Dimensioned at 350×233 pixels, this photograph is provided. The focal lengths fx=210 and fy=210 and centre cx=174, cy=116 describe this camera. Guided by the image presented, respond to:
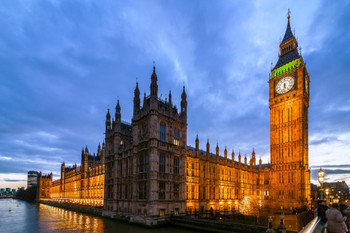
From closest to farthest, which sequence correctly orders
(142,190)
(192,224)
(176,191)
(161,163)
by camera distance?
(192,224) < (161,163) < (142,190) < (176,191)

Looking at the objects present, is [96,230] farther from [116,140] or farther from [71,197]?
[71,197]

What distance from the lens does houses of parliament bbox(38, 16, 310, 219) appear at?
44938 mm

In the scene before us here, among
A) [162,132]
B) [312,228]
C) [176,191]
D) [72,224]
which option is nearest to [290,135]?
[176,191]

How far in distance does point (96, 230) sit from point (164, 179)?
51.3 ft

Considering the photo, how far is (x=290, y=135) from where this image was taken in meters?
77.1

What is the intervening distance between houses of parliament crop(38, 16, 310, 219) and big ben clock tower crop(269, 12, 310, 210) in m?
0.31

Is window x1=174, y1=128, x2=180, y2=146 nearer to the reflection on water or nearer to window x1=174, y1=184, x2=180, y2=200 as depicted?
window x1=174, y1=184, x2=180, y2=200

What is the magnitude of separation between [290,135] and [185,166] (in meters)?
49.0

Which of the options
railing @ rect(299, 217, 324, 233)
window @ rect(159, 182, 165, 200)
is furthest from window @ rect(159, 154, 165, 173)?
railing @ rect(299, 217, 324, 233)

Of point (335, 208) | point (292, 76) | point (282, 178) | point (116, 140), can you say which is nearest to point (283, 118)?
point (292, 76)

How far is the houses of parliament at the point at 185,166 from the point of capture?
44.9m

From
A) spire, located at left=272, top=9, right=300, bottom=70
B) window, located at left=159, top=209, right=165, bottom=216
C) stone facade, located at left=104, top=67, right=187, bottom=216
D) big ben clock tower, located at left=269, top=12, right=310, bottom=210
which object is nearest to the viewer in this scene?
window, located at left=159, top=209, right=165, bottom=216

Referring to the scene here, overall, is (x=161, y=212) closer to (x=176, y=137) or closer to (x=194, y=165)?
(x=194, y=165)

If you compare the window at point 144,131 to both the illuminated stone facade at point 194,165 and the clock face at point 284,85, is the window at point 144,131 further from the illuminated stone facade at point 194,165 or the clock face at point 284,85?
the clock face at point 284,85
